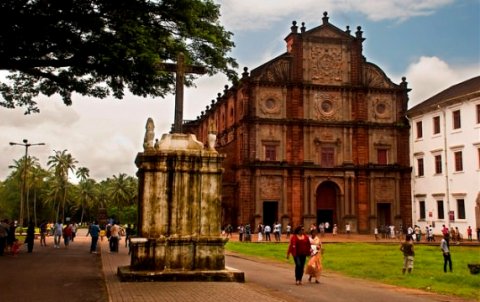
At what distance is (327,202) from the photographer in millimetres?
45656

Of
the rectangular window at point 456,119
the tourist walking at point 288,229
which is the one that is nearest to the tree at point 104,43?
the tourist walking at point 288,229

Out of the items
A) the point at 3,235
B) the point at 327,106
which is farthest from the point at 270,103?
the point at 3,235

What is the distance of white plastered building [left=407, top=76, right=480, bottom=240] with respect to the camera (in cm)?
3881

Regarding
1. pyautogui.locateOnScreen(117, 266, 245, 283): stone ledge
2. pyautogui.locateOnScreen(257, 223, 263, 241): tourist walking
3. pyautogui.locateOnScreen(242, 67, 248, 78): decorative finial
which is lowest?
pyautogui.locateOnScreen(117, 266, 245, 283): stone ledge

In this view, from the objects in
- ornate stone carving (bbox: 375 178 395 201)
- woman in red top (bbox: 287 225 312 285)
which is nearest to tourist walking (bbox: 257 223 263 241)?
ornate stone carving (bbox: 375 178 395 201)

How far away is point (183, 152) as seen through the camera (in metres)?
12.7

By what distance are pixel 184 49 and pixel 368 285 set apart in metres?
9.38

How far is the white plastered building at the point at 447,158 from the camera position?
127 ft

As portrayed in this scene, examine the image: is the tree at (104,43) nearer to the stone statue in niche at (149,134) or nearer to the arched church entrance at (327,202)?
the stone statue in niche at (149,134)

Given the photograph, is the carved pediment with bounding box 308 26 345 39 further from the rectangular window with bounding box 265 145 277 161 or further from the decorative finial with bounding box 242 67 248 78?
the rectangular window with bounding box 265 145 277 161

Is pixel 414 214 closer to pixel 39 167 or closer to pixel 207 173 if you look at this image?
pixel 207 173

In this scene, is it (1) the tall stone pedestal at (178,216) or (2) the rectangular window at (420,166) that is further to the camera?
(2) the rectangular window at (420,166)

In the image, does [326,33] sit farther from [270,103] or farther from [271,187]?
[271,187]

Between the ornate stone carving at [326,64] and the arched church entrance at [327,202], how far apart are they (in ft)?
28.1
